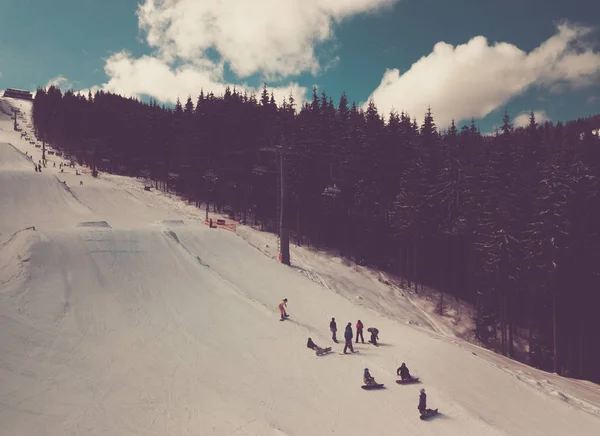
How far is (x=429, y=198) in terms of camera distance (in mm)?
43156

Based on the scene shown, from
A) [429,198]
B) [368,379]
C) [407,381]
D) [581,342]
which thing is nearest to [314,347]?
[368,379]

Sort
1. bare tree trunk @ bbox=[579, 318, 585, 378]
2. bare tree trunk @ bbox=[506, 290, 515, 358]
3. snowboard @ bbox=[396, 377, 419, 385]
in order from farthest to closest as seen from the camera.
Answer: bare tree trunk @ bbox=[506, 290, 515, 358]
bare tree trunk @ bbox=[579, 318, 585, 378]
snowboard @ bbox=[396, 377, 419, 385]

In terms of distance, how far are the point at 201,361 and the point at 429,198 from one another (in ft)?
113

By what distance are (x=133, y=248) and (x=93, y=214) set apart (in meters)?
19.6

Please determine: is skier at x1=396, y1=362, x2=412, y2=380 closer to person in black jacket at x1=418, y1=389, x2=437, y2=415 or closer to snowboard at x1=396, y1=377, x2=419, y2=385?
snowboard at x1=396, y1=377, x2=419, y2=385

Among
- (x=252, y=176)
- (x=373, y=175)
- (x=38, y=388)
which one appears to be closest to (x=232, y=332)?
(x=38, y=388)

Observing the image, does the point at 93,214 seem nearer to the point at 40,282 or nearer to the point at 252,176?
the point at 252,176

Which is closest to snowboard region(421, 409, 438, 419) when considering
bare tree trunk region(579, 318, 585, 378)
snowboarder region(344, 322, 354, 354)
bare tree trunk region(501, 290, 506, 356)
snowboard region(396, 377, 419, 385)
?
snowboard region(396, 377, 419, 385)

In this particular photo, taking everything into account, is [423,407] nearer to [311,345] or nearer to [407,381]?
[407,381]

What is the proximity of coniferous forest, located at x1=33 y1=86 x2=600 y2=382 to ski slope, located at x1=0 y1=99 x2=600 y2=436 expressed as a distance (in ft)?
37.9

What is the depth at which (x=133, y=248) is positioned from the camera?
26359mm

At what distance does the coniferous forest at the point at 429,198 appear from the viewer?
1211 inches

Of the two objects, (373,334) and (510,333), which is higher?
(373,334)

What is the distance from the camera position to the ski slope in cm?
1212
